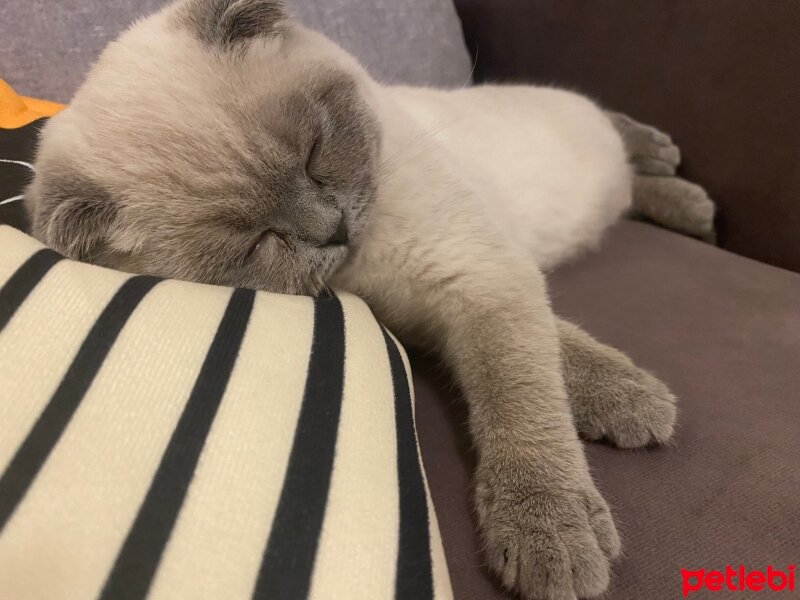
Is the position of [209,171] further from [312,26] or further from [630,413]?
[312,26]

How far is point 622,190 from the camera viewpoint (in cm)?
175

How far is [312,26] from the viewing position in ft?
5.57

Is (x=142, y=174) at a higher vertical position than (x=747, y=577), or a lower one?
higher

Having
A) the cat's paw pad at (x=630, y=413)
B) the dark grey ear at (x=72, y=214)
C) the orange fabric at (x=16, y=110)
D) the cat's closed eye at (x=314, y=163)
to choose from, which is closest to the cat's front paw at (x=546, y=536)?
the cat's paw pad at (x=630, y=413)

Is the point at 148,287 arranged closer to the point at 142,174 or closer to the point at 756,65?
the point at 142,174

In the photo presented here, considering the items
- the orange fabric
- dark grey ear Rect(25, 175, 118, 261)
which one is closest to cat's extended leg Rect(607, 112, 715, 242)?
dark grey ear Rect(25, 175, 118, 261)

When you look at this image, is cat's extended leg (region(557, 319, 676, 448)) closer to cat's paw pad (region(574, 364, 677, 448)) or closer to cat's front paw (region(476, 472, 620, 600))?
cat's paw pad (region(574, 364, 677, 448))

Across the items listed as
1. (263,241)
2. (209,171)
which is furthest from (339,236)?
(209,171)

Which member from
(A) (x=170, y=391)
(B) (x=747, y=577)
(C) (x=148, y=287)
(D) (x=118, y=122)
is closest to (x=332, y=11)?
(D) (x=118, y=122)

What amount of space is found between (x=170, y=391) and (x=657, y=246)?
4.43 ft

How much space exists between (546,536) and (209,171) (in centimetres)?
72

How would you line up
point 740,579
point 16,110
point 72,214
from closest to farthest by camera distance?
point 740,579 < point 72,214 < point 16,110

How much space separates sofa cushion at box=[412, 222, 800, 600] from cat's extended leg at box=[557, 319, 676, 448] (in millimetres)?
32

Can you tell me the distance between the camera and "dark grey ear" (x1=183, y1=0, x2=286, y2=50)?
99 centimetres
